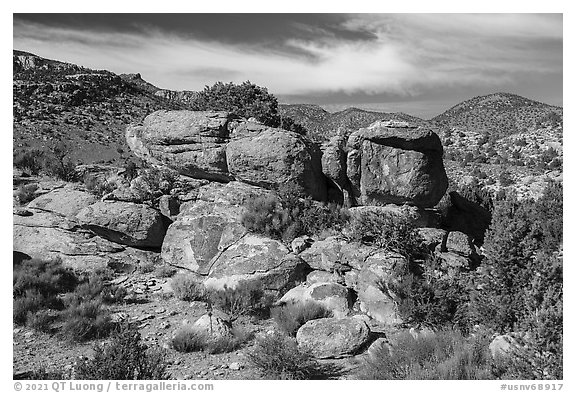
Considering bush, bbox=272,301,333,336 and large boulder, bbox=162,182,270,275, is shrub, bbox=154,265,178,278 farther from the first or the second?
bush, bbox=272,301,333,336

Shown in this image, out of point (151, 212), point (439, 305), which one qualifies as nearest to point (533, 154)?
point (439, 305)

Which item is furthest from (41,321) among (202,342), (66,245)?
(66,245)

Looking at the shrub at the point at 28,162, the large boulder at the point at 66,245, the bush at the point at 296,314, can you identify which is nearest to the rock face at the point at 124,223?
the large boulder at the point at 66,245

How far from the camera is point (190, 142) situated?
14.2 metres

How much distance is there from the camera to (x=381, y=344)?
25.5ft

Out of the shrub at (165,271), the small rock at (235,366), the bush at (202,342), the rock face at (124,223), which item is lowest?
the small rock at (235,366)

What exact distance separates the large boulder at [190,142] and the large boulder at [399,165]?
4702 mm

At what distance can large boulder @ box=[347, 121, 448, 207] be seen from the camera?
1192 cm

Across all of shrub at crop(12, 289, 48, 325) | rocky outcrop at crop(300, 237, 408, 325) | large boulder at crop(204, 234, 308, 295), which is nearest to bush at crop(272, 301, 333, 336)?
Result: large boulder at crop(204, 234, 308, 295)

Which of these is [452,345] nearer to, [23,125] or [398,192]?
[398,192]

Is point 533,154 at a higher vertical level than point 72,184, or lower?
higher

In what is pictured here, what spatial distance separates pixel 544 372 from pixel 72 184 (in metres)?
15.1

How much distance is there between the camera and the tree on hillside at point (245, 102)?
18.9 m

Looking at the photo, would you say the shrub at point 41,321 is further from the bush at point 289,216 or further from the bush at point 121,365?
the bush at point 289,216
